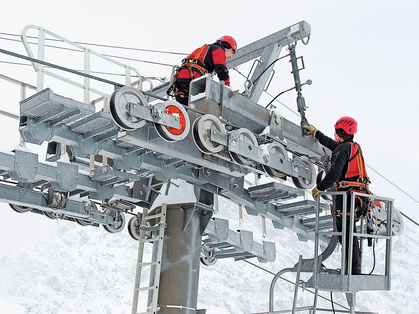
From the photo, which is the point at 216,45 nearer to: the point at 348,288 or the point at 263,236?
the point at 348,288

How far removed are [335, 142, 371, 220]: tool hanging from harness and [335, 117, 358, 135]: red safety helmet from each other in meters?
0.30

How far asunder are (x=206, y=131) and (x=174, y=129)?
658 mm

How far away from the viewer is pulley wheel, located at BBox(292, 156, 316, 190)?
8.16 metres

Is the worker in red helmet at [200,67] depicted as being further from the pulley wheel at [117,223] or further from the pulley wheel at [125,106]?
the pulley wheel at [117,223]

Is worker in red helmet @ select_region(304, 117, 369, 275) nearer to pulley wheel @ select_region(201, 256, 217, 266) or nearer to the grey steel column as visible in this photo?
the grey steel column

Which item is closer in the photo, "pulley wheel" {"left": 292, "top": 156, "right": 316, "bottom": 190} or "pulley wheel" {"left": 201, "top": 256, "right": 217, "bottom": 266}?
"pulley wheel" {"left": 292, "top": 156, "right": 316, "bottom": 190}

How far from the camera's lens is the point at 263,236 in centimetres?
1189

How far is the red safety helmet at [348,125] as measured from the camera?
655 centimetres

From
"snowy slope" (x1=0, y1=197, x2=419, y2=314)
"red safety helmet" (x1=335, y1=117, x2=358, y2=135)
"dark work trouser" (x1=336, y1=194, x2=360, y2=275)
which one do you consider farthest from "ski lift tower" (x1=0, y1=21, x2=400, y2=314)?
"snowy slope" (x1=0, y1=197, x2=419, y2=314)

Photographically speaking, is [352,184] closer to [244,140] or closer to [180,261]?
[244,140]

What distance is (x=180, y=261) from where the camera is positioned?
8.50m

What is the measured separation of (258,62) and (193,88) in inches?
110

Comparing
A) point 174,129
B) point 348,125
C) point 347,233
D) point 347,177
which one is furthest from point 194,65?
point 347,233

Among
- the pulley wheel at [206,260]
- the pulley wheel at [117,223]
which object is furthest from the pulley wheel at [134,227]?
the pulley wheel at [206,260]
